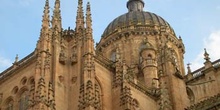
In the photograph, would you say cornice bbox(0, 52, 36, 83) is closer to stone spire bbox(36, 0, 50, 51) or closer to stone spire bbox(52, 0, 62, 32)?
stone spire bbox(36, 0, 50, 51)

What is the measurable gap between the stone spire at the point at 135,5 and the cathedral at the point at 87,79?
1346cm

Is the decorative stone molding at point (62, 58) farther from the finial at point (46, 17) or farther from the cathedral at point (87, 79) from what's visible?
the finial at point (46, 17)

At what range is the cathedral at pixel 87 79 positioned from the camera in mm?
32344

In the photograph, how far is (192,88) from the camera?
46594 millimetres

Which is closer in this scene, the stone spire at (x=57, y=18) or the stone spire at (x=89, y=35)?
the stone spire at (x=89, y=35)

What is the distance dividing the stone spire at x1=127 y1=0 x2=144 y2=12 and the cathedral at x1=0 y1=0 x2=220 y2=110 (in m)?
13.5

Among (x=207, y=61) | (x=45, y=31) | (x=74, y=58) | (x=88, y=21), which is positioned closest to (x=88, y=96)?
(x=74, y=58)

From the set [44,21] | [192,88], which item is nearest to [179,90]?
[192,88]

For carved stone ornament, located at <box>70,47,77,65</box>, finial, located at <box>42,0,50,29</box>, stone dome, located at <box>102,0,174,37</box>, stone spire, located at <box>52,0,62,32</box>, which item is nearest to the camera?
carved stone ornament, located at <box>70,47,77,65</box>

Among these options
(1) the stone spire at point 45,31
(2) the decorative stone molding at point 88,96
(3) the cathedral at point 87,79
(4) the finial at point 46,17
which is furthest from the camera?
(4) the finial at point 46,17

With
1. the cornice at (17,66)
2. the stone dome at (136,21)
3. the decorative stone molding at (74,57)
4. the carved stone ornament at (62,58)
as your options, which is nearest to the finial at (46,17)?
the carved stone ornament at (62,58)

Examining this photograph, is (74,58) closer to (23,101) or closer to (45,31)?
(45,31)

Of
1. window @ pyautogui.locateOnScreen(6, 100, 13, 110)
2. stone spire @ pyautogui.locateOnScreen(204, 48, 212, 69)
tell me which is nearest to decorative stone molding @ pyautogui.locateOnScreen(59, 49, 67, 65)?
window @ pyautogui.locateOnScreen(6, 100, 13, 110)

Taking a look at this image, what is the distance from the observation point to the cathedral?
32.3m
